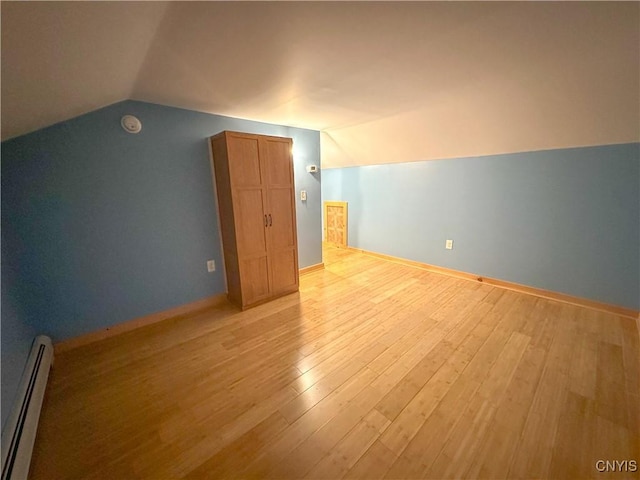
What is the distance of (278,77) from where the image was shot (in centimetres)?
176

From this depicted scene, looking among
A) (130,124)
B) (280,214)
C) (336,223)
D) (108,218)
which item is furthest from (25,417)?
(336,223)

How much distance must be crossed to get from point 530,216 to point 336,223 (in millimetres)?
3186

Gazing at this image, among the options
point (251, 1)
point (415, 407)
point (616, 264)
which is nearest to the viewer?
point (251, 1)

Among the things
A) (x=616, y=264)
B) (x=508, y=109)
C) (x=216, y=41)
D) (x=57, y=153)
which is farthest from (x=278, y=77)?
(x=616, y=264)

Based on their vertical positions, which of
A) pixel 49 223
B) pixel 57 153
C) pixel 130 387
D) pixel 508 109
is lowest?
pixel 130 387

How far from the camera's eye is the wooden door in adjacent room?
16.2ft

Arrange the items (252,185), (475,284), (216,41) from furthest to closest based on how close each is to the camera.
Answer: (475,284) < (252,185) < (216,41)

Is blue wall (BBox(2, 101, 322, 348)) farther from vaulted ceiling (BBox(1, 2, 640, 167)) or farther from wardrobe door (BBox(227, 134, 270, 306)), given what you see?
wardrobe door (BBox(227, 134, 270, 306))

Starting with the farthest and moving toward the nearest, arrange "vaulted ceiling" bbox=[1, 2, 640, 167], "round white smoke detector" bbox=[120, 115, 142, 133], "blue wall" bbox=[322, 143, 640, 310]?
"blue wall" bbox=[322, 143, 640, 310], "round white smoke detector" bbox=[120, 115, 142, 133], "vaulted ceiling" bbox=[1, 2, 640, 167]

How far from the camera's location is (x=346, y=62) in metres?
1.54

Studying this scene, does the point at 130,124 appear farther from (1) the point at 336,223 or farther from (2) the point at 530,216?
(2) the point at 530,216

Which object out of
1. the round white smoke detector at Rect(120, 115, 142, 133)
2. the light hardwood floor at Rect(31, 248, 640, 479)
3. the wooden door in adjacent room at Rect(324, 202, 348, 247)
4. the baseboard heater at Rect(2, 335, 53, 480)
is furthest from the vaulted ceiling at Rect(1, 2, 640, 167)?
the wooden door in adjacent room at Rect(324, 202, 348, 247)

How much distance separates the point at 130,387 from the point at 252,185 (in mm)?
1936

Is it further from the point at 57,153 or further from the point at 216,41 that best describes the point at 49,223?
the point at 216,41
